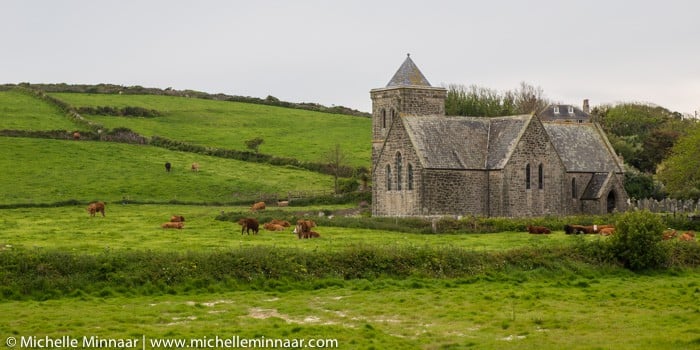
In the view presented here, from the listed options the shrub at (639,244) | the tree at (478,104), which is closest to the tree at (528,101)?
the tree at (478,104)

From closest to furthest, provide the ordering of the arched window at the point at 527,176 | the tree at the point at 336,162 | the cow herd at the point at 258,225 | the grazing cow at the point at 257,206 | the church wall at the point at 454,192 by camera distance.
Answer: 1. the cow herd at the point at 258,225
2. the church wall at the point at 454,192
3. the arched window at the point at 527,176
4. the grazing cow at the point at 257,206
5. the tree at the point at 336,162

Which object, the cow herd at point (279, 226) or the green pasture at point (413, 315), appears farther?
the cow herd at point (279, 226)

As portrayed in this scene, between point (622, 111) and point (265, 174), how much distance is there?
6468 cm

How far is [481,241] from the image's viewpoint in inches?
1799

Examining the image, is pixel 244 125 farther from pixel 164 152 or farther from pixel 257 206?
pixel 257 206

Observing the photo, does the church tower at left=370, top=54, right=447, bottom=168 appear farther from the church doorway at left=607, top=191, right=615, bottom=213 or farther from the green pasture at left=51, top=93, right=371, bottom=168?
the green pasture at left=51, top=93, right=371, bottom=168

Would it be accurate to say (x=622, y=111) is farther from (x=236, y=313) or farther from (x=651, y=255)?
(x=236, y=313)

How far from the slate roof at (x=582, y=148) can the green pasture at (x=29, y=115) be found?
4140cm

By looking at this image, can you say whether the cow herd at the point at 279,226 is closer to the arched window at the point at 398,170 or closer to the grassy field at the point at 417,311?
the grassy field at the point at 417,311

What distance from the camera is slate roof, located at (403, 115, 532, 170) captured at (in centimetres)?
6347

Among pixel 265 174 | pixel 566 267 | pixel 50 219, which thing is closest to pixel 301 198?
pixel 265 174

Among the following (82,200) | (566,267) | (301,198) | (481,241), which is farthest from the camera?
(301,198)

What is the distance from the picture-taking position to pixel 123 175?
78188 mm

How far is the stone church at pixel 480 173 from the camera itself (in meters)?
63.2
